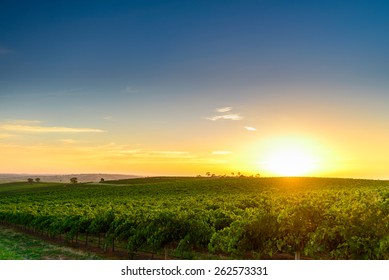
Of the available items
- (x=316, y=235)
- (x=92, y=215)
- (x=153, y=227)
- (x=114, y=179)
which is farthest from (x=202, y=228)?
(x=114, y=179)

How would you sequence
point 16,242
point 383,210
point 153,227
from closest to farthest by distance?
point 383,210
point 153,227
point 16,242

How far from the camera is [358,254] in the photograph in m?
11.7

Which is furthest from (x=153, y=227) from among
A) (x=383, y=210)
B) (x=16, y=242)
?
(x=16, y=242)

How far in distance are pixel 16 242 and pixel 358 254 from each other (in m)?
28.0

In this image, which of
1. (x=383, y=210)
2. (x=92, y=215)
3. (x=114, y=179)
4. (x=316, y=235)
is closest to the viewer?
(x=383, y=210)

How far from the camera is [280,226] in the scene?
14.0 m

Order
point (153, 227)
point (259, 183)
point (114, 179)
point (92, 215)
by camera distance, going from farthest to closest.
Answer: point (114, 179), point (259, 183), point (92, 215), point (153, 227)

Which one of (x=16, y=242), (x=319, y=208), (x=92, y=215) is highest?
(x=319, y=208)

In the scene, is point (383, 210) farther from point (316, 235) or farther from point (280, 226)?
point (280, 226)
